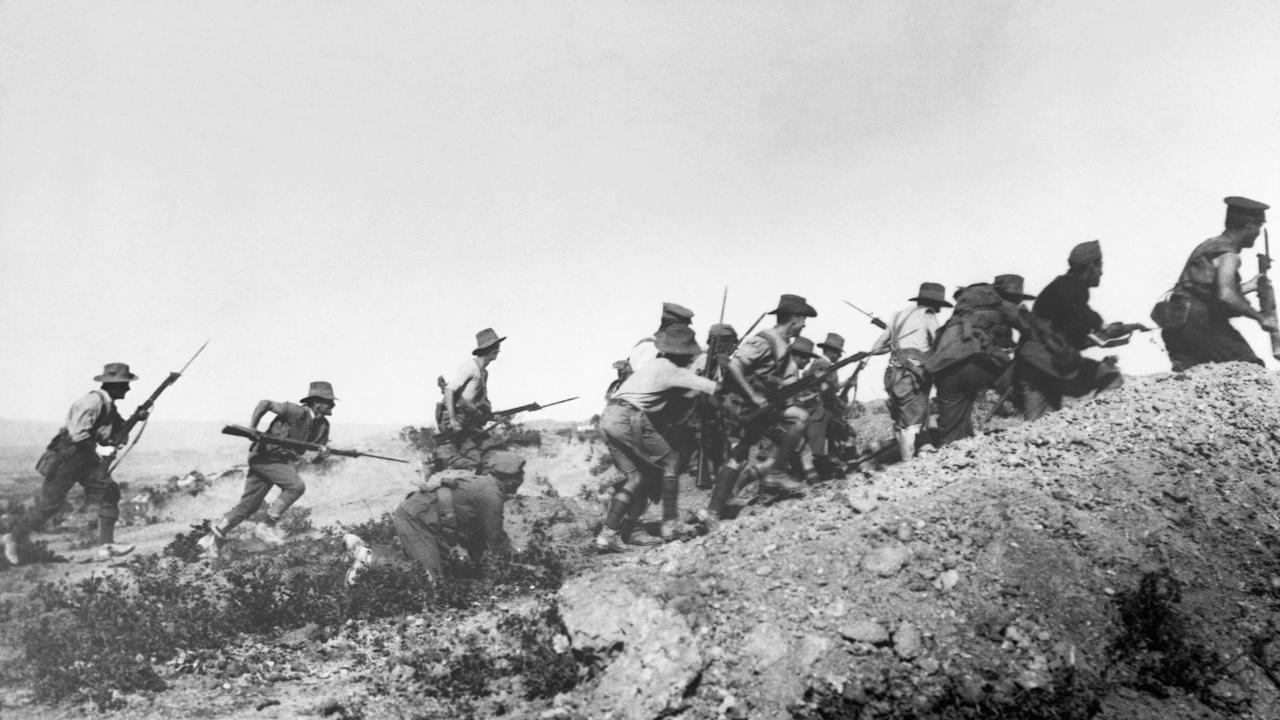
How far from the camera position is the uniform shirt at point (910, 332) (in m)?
8.63

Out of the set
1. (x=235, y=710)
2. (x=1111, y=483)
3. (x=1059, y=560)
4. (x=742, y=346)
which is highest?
(x=742, y=346)

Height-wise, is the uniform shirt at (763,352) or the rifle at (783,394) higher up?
the uniform shirt at (763,352)

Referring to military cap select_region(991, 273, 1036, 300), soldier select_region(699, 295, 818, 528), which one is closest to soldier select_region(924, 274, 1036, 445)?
military cap select_region(991, 273, 1036, 300)

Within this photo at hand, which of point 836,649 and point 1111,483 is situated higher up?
point 1111,483

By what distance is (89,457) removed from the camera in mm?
9344

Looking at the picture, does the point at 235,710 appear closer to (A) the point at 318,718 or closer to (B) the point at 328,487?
(A) the point at 318,718

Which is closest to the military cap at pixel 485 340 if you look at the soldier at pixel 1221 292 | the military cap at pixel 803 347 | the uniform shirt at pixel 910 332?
the military cap at pixel 803 347

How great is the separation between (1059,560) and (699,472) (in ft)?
17.0

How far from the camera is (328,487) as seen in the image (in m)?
16.0

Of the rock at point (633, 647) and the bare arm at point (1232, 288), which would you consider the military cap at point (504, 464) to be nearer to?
the rock at point (633, 647)

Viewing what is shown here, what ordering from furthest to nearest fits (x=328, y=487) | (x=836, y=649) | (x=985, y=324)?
1. (x=328, y=487)
2. (x=985, y=324)
3. (x=836, y=649)

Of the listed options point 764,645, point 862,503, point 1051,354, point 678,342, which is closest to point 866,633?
point 764,645

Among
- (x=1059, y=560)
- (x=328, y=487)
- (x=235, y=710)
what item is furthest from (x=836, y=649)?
(x=328, y=487)

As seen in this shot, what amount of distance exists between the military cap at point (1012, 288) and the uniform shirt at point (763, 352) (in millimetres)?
2363
